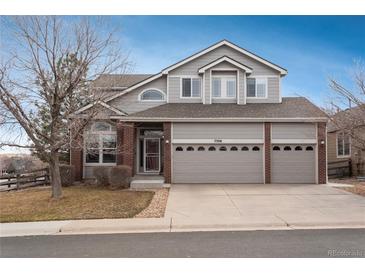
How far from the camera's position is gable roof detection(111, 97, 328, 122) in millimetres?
15219

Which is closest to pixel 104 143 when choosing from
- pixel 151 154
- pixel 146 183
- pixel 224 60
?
pixel 151 154

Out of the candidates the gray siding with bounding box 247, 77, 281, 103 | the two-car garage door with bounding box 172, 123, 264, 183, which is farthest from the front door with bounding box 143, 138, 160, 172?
the gray siding with bounding box 247, 77, 281, 103

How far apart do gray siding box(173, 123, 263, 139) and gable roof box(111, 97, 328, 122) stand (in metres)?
0.44

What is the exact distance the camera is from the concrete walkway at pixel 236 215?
24.6 feet

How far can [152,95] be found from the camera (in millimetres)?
17812

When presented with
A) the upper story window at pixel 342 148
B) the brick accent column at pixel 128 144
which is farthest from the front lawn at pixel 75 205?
the upper story window at pixel 342 148

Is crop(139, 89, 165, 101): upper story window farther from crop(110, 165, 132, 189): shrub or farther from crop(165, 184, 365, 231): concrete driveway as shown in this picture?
crop(165, 184, 365, 231): concrete driveway

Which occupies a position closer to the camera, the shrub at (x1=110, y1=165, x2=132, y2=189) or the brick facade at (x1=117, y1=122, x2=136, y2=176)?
the shrub at (x1=110, y1=165, x2=132, y2=189)

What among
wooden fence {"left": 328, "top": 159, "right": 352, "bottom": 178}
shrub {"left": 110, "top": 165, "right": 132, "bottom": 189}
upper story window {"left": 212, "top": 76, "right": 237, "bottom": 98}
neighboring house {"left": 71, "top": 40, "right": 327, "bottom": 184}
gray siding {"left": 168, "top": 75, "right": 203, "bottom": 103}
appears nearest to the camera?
shrub {"left": 110, "top": 165, "right": 132, "bottom": 189}

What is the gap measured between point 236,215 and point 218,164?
6.96 metres

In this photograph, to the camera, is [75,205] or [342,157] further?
[342,157]

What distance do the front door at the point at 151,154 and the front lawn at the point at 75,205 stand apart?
17.0ft

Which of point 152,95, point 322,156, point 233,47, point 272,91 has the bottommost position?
point 322,156

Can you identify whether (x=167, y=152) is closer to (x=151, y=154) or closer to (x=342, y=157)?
(x=151, y=154)
